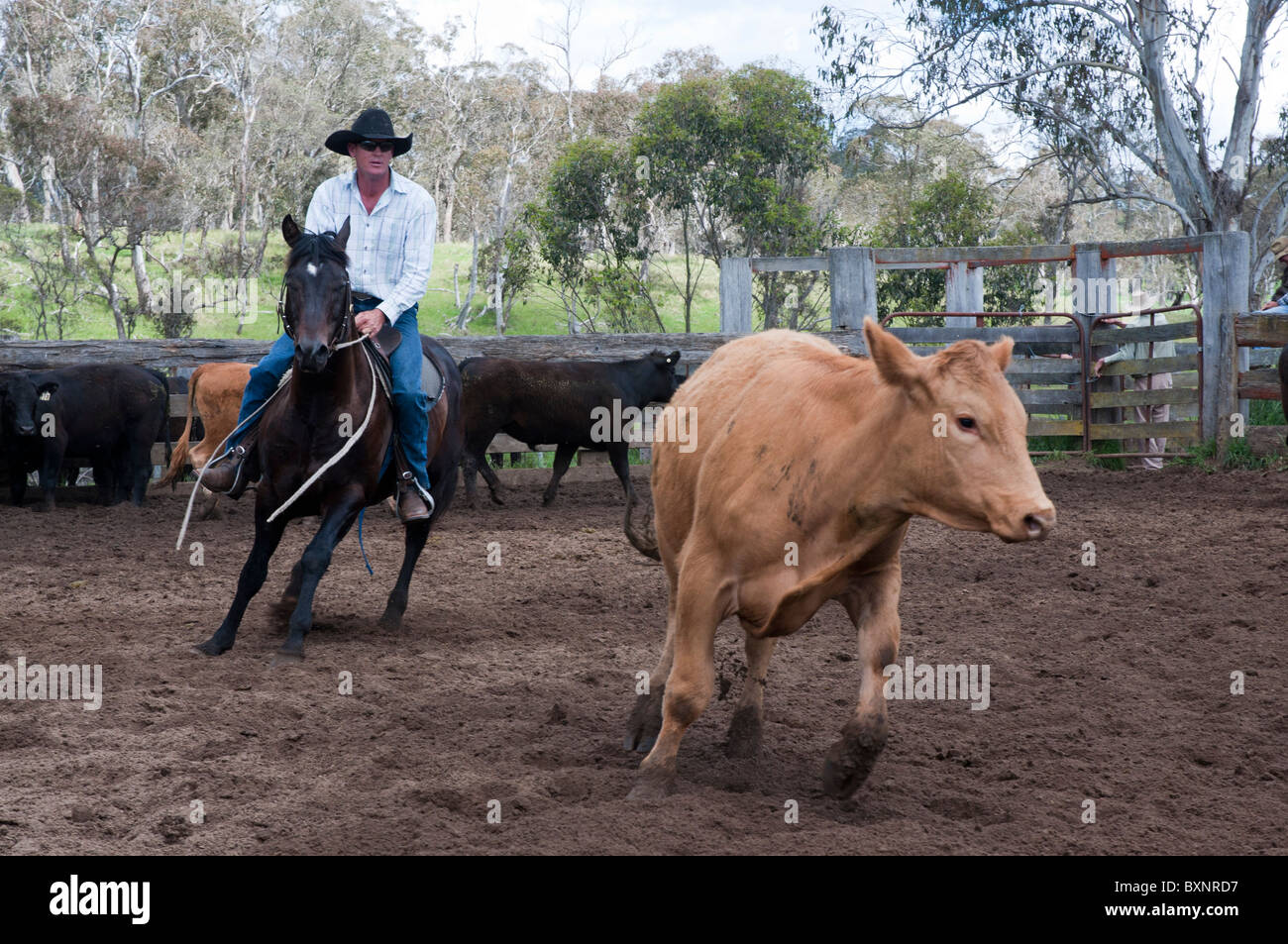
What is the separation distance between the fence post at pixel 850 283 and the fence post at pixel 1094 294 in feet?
9.17

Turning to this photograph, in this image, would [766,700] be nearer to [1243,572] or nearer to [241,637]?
[241,637]

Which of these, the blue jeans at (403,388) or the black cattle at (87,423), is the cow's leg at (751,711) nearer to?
the blue jeans at (403,388)

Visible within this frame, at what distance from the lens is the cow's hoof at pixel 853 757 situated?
384cm

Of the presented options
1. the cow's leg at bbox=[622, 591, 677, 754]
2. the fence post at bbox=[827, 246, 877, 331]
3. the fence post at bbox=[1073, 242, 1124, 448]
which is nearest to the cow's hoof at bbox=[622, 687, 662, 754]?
the cow's leg at bbox=[622, 591, 677, 754]

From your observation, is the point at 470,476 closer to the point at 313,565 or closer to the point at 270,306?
the point at 313,565

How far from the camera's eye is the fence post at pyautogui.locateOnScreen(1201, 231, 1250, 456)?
13352 mm

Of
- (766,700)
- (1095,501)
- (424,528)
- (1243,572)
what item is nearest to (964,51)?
(1095,501)

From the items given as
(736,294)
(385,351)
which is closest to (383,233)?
(385,351)

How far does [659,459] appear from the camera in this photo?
4711 millimetres

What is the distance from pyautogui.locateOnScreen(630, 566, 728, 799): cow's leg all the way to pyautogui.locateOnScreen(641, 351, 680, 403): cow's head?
31.3 feet

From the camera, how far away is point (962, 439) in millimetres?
3482

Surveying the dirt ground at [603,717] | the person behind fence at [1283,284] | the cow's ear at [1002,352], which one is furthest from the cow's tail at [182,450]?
the person behind fence at [1283,284]

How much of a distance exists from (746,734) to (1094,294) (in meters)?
13.3
